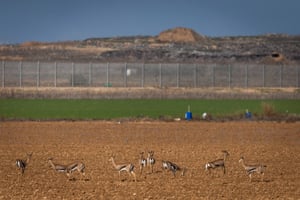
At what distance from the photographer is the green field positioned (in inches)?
1821

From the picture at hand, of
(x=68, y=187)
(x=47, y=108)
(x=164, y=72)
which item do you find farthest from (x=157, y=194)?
(x=164, y=72)

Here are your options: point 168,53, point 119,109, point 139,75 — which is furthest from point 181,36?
point 119,109

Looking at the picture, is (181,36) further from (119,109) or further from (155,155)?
(155,155)

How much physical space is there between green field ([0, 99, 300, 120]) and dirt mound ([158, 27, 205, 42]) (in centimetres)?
7467

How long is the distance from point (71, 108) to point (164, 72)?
22558 millimetres

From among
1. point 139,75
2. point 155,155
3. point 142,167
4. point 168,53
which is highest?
point 168,53

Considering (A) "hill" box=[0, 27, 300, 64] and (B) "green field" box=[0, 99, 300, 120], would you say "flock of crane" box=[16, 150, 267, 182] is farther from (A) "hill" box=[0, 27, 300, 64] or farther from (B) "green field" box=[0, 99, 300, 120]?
(A) "hill" box=[0, 27, 300, 64]

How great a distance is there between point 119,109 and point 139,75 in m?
22.8

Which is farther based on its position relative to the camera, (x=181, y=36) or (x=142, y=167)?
(x=181, y=36)

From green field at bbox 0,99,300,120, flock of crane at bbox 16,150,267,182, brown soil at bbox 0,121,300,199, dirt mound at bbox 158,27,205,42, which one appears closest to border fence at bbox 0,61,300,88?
green field at bbox 0,99,300,120

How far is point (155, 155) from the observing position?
27016 millimetres

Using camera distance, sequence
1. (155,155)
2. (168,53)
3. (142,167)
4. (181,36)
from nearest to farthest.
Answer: (142,167) → (155,155) → (168,53) → (181,36)

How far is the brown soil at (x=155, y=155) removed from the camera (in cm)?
2005

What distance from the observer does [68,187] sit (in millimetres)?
20672
